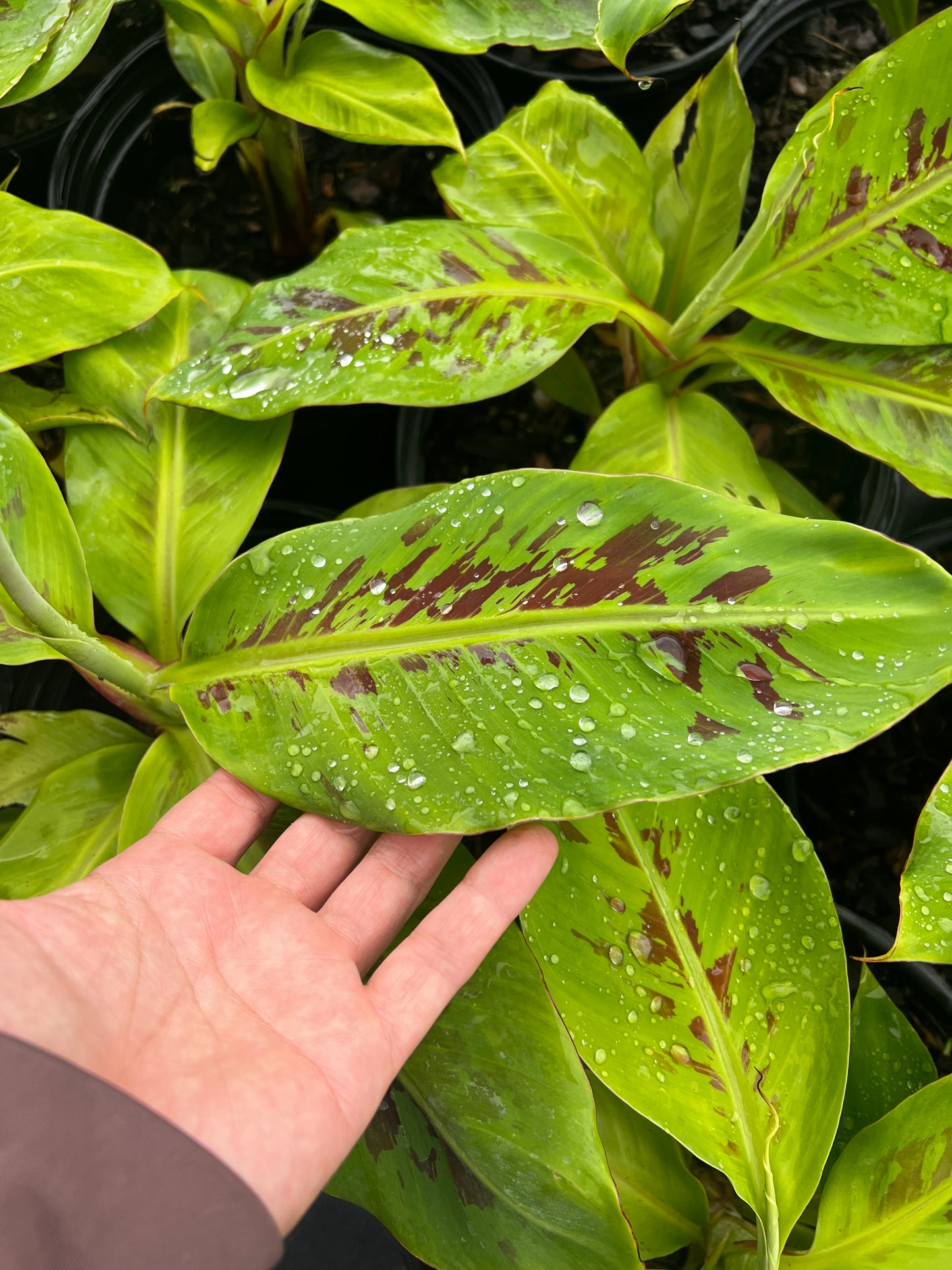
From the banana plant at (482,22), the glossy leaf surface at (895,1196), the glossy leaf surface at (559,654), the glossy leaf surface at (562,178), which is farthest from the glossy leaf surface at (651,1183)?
the banana plant at (482,22)

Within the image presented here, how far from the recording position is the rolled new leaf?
656 mm

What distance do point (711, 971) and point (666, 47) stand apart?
1.37 meters

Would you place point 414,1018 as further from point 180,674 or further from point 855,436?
point 855,436

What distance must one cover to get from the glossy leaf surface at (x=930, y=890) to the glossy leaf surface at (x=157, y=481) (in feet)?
2.33

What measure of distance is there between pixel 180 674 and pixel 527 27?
0.78 meters

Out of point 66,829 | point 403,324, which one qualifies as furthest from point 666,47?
point 66,829

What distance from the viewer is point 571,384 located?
1.11m

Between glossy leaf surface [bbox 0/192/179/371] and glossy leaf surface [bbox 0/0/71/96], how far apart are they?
155 mm

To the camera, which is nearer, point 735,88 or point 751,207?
point 735,88

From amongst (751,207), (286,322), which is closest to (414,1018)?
(286,322)

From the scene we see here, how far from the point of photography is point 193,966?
2.27ft

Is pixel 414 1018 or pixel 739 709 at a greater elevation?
pixel 739 709

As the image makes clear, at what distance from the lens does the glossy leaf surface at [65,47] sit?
87cm

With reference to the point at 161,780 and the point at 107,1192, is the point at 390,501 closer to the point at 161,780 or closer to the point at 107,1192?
Result: the point at 161,780
